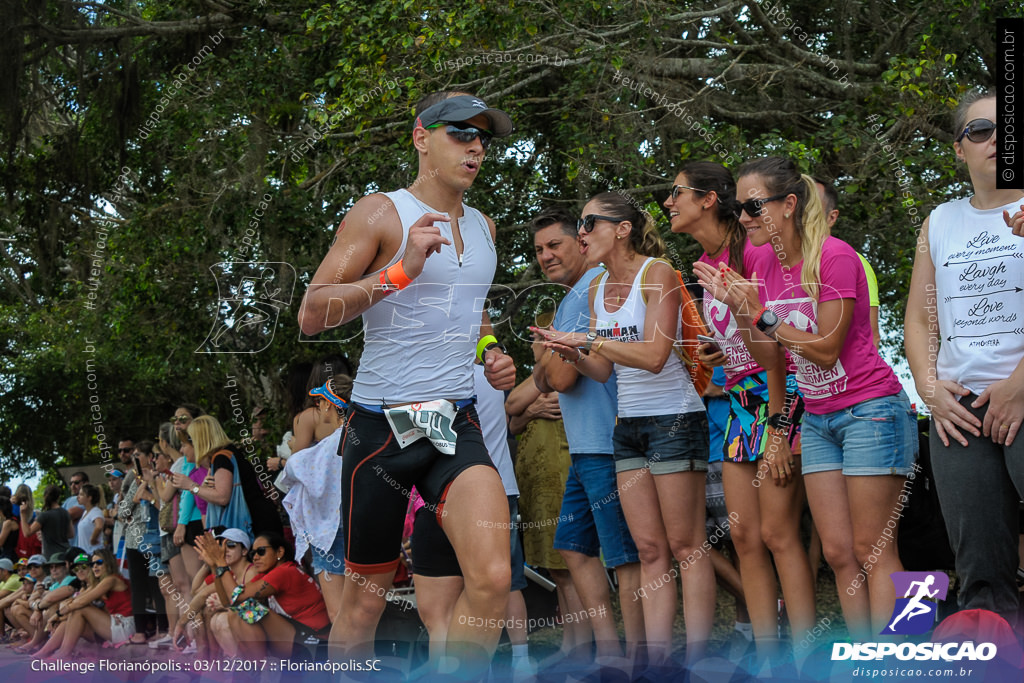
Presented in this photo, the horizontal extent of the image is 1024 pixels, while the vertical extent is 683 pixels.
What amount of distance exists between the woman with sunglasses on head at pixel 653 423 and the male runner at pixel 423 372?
564mm

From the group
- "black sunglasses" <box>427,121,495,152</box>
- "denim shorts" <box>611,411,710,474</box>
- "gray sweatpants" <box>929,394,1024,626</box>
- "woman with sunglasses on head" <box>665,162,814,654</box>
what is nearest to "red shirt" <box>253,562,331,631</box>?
"denim shorts" <box>611,411,710,474</box>

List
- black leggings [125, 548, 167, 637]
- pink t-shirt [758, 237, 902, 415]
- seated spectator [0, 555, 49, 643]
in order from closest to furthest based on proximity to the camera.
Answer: pink t-shirt [758, 237, 902, 415]
black leggings [125, 548, 167, 637]
seated spectator [0, 555, 49, 643]

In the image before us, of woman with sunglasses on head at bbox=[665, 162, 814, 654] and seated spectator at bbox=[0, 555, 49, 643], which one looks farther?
seated spectator at bbox=[0, 555, 49, 643]

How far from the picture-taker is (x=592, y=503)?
4488 millimetres

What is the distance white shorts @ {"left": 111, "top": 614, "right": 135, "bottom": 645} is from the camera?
7.44m

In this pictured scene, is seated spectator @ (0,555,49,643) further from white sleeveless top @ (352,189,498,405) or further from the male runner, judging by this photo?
white sleeveless top @ (352,189,498,405)

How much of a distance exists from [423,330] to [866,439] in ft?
5.26

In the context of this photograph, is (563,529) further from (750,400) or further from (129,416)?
(129,416)

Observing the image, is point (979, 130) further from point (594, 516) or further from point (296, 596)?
point (296, 596)

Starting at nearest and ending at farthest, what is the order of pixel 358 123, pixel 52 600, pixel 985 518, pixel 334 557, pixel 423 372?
pixel 985 518 < pixel 423 372 < pixel 334 557 < pixel 358 123 < pixel 52 600

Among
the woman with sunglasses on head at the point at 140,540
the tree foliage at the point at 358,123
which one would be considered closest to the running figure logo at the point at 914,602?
the tree foliage at the point at 358,123

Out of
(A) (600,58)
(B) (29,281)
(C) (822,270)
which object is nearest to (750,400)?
(C) (822,270)

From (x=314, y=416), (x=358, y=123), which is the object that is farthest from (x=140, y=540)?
(x=358, y=123)

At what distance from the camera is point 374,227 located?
3264 millimetres
